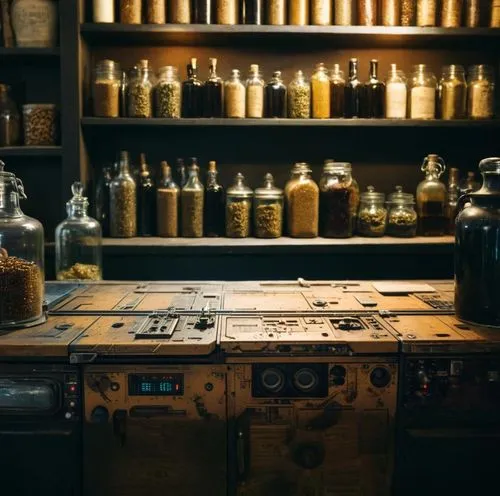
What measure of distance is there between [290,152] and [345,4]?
62 centimetres

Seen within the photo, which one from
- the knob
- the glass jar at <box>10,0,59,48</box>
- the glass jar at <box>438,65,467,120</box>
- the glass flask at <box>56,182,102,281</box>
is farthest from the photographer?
the glass jar at <box>438,65,467,120</box>

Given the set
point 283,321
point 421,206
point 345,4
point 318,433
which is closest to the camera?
point 318,433

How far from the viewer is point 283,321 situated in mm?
1582

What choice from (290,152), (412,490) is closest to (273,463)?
(412,490)

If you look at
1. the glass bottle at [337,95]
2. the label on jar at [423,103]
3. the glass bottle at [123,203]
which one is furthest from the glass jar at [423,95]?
the glass bottle at [123,203]

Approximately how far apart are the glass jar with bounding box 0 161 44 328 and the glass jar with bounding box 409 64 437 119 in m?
1.49

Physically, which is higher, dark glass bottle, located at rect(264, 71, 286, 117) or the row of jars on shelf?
the row of jars on shelf

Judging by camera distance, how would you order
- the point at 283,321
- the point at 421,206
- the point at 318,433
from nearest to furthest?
the point at 318,433, the point at 283,321, the point at 421,206

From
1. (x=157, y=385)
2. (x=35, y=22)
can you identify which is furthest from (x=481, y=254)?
(x=35, y=22)

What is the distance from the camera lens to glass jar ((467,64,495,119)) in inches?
95.7

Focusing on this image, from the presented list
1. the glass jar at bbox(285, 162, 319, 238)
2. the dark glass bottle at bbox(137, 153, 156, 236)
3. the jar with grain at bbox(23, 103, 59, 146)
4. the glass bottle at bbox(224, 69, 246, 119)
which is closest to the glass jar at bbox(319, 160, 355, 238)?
the glass jar at bbox(285, 162, 319, 238)

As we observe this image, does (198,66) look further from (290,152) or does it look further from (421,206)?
(421,206)

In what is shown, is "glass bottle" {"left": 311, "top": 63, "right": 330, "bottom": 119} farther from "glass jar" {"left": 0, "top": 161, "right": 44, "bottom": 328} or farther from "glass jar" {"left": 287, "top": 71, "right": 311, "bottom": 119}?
"glass jar" {"left": 0, "top": 161, "right": 44, "bottom": 328}

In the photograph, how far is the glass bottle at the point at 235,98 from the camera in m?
→ 2.38
